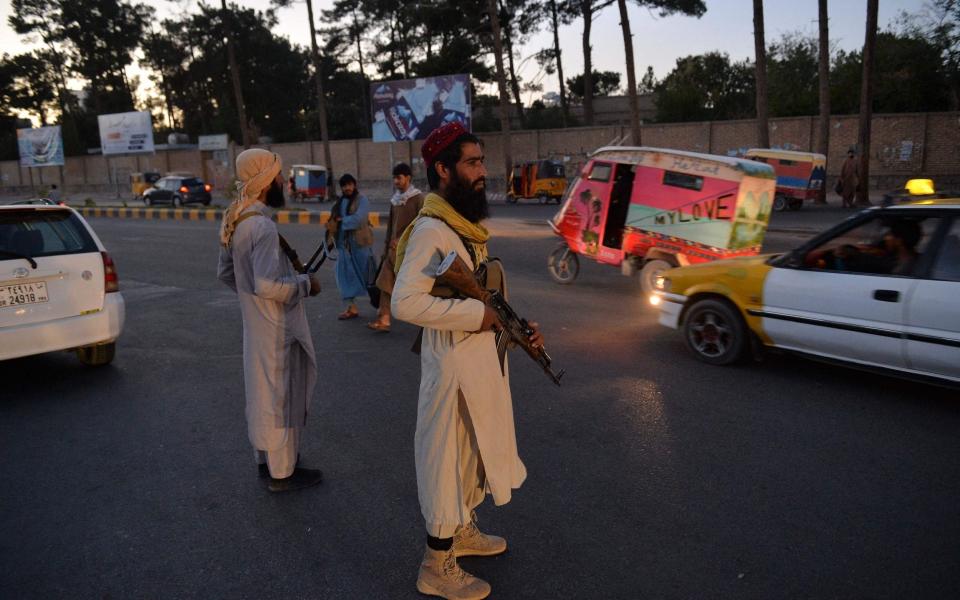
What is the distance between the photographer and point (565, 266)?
9828 millimetres

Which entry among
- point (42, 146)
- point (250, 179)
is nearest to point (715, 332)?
point (250, 179)

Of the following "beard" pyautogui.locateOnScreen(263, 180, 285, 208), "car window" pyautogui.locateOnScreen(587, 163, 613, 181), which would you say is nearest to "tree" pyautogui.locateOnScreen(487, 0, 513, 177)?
"car window" pyautogui.locateOnScreen(587, 163, 613, 181)

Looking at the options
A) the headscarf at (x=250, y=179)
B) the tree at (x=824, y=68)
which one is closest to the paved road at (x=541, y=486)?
the headscarf at (x=250, y=179)

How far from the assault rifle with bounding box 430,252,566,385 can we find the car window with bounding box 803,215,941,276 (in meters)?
3.25

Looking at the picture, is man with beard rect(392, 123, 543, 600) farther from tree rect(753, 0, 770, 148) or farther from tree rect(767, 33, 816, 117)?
tree rect(767, 33, 816, 117)

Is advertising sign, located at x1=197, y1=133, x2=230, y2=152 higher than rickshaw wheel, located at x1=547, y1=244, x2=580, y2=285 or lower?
higher

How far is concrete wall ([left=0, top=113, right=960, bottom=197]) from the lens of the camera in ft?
94.1

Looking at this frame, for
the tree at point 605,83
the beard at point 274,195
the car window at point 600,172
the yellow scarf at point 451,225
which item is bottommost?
the yellow scarf at point 451,225

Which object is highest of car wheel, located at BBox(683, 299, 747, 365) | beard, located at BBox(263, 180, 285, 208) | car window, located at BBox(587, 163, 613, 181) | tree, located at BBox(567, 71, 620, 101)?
tree, located at BBox(567, 71, 620, 101)

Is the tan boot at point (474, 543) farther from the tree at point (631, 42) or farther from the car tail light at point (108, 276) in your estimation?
the tree at point (631, 42)

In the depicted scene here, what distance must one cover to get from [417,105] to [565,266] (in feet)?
83.0

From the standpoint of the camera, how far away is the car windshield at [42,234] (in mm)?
5336

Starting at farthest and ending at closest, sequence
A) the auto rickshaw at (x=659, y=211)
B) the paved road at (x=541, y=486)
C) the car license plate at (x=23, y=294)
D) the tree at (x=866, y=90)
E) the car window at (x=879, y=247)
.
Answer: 1. the tree at (x=866, y=90)
2. the auto rickshaw at (x=659, y=211)
3. the car license plate at (x=23, y=294)
4. the car window at (x=879, y=247)
5. the paved road at (x=541, y=486)

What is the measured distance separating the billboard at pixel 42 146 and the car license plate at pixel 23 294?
153 ft
